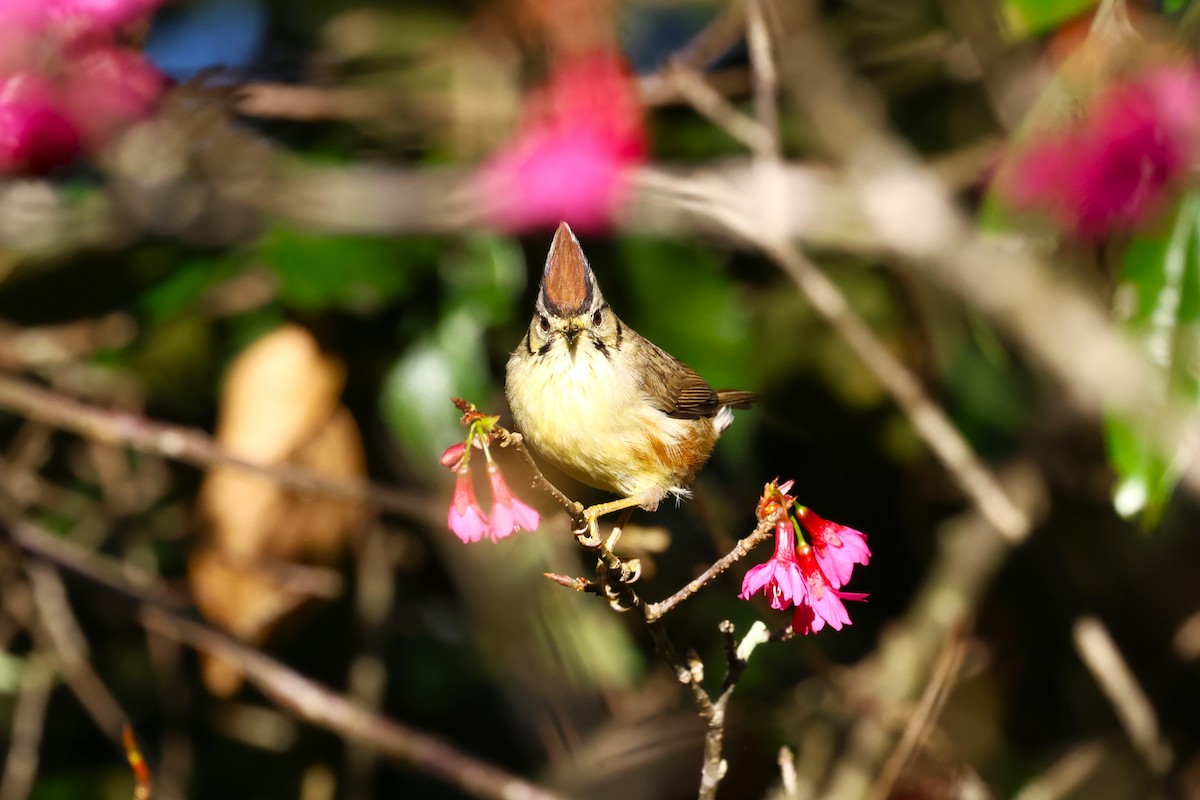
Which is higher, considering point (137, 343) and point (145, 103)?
Result: point (145, 103)

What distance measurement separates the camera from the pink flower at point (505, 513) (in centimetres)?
129

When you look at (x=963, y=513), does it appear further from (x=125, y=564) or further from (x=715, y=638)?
(x=125, y=564)

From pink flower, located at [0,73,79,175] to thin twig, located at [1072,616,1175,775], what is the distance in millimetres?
2718

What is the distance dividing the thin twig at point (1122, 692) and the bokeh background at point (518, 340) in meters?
0.01

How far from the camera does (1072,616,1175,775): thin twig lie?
107 inches

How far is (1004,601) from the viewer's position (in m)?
3.45

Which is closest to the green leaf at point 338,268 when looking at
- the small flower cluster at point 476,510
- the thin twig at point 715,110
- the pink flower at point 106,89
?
the pink flower at point 106,89

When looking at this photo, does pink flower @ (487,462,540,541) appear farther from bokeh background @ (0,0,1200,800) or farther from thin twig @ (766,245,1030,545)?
thin twig @ (766,245,1030,545)

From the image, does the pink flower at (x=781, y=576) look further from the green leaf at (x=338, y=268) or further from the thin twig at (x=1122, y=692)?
the thin twig at (x=1122, y=692)

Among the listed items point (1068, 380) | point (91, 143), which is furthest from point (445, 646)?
point (1068, 380)

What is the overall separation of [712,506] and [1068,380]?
0.86 metres

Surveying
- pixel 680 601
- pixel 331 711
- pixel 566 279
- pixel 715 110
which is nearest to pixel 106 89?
pixel 715 110

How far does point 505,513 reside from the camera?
131 centimetres

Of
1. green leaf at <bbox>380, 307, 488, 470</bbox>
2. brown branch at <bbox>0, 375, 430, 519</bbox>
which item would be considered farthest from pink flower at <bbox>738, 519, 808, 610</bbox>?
green leaf at <bbox>380, 307, 488, 470</bbox>
